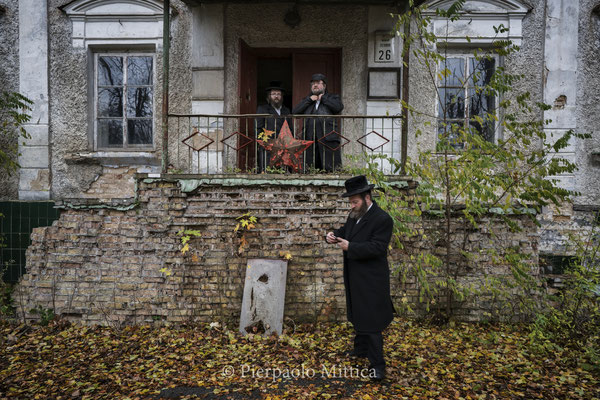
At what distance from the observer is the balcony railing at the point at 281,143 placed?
5379mm

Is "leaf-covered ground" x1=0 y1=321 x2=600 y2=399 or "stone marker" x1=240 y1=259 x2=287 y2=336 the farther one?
"stone marker" x1=240 y1=259 x2=287 y2=336

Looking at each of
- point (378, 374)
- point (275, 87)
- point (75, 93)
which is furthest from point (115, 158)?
point (378, 374)

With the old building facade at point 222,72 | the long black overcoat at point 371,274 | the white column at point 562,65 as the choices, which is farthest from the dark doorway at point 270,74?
the long black overcoat at point 371,274

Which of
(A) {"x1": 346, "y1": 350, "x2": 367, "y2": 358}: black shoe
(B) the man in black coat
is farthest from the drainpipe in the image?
(A) {"x1": 346, "y1": 350, "x2": 367, "y2": 358}: black shoe

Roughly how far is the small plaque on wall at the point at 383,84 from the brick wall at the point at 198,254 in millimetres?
2214

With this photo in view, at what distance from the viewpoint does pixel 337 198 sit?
16.4 feet

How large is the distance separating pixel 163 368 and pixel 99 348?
0.97 meters

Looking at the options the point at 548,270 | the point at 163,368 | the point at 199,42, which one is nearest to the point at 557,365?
the point at 548,270

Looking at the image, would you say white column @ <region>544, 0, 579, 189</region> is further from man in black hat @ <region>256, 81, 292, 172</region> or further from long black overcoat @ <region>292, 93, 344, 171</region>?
man in black hat @ <region>256, 81, 292, 172</region>

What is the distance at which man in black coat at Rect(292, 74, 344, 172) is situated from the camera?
5547 mm

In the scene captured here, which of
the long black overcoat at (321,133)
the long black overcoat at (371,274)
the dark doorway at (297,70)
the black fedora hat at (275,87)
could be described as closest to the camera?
the long black overcoat at (371,274)

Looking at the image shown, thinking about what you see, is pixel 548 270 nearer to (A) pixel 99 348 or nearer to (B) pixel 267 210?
(B) pixel 267 210

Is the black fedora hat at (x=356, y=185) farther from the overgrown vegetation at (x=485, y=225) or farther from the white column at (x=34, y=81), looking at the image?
the white column at (x=34, y=81)

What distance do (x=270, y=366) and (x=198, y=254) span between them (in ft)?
5.74
